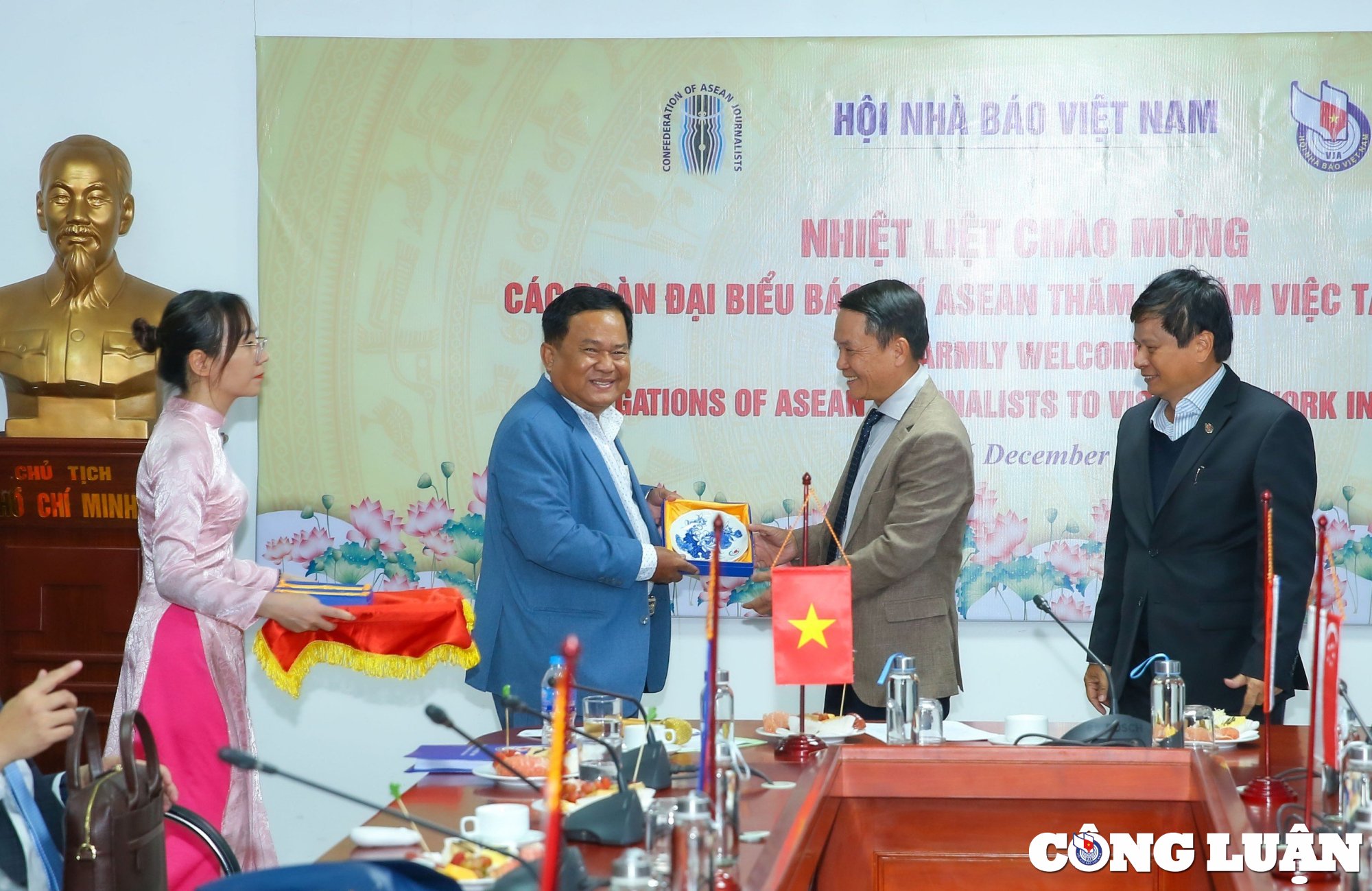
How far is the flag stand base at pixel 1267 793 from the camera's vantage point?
201cm

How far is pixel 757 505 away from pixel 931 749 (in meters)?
1.83

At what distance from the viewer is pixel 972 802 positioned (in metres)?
2.21

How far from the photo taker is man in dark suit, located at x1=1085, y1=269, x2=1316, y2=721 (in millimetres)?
2807

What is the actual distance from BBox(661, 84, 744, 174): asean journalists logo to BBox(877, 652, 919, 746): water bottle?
1.95m

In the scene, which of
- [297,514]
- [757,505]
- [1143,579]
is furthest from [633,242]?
[1143,579]

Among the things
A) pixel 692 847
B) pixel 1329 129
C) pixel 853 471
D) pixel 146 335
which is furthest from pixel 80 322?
pixel 1329 129

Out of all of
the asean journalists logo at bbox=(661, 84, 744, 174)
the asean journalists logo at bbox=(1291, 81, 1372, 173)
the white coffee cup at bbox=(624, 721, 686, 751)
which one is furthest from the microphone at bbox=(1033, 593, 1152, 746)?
the asean journalists logo at bbox=(1291, 81, 1372, 173)

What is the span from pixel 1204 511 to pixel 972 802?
41.1 inches

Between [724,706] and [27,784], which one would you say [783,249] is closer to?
[724,706]

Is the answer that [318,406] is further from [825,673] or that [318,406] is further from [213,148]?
[825,673]

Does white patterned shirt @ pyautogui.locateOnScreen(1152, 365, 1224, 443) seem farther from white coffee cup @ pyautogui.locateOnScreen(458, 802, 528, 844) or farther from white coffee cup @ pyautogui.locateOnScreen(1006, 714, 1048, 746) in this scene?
white coffee cup @ pyautogui.locateOnScreen(458, 802, 528, 844)

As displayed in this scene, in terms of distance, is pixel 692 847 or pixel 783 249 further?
pixel 783 249

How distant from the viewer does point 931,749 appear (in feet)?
7.52

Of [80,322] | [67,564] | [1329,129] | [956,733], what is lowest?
[956,733]
